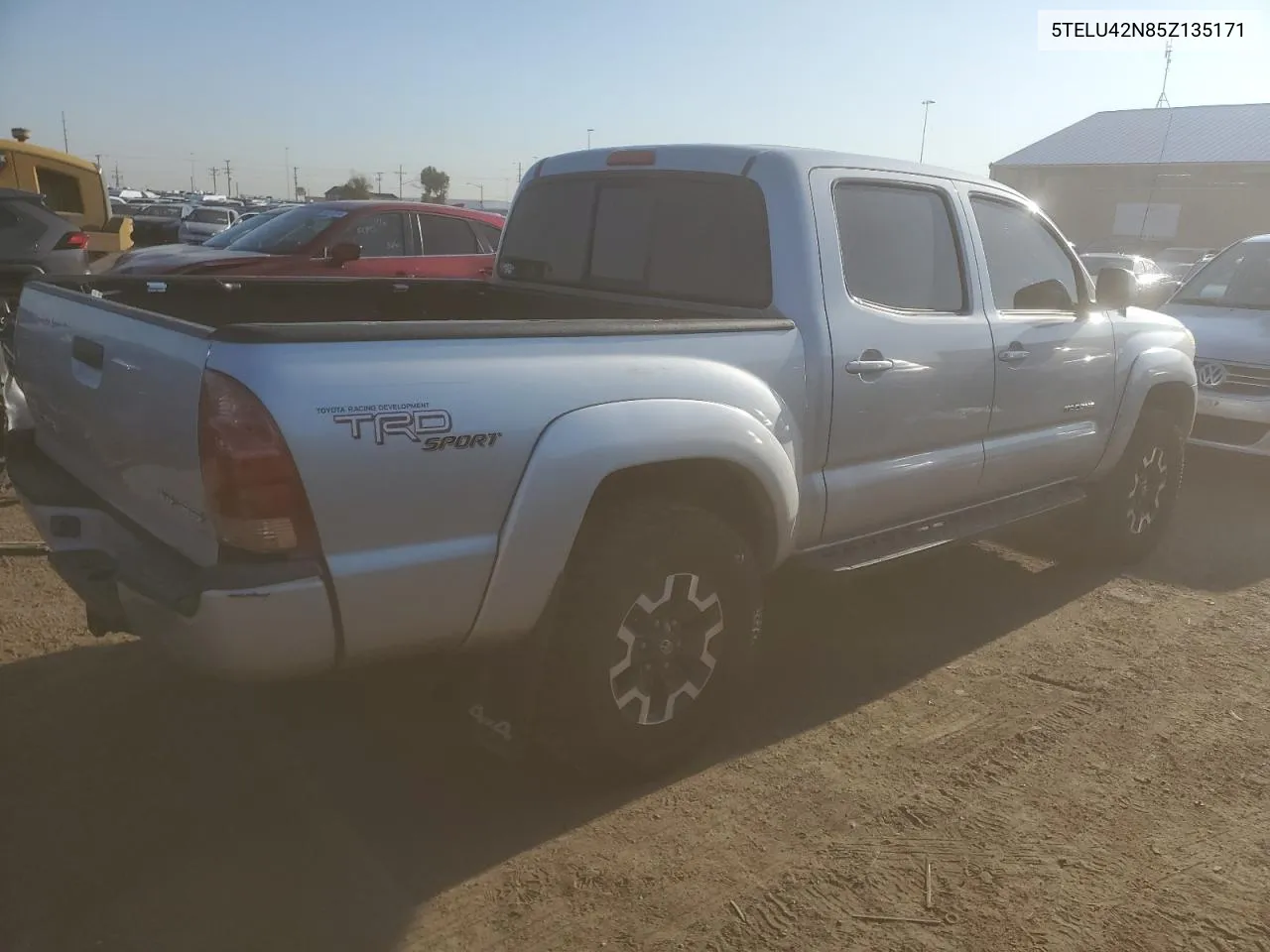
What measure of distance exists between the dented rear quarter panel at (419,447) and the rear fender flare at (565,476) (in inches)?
0.9

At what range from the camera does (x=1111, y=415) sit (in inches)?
199

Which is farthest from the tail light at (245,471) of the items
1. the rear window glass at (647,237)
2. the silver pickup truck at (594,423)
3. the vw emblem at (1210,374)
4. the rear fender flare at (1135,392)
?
the vw emblem at (1210,374)

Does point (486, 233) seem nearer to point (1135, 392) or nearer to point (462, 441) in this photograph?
point (1135, 392)

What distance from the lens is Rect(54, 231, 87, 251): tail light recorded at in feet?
25.0

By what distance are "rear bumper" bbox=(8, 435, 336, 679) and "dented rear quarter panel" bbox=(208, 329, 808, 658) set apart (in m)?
0.08

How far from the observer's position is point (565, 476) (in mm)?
2689

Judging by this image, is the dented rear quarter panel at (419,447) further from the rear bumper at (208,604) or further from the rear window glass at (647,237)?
the rear window glass at (647,237)

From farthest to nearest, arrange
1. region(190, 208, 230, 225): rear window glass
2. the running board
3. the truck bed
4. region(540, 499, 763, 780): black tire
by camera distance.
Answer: region(190, 208, 230, 225): rear window glass, the running board, region(540, 499, 763, 780): black tire, the truck bed

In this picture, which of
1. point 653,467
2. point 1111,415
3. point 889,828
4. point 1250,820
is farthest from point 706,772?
point 1111,415

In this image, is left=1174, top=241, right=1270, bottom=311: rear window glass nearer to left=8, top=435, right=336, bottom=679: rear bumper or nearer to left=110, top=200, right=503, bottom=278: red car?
left=110, top=200, right=503, bottom=278: red car

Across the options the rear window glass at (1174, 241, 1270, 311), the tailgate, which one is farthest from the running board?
the rear window glass at (1174, 241, 1270, 311)

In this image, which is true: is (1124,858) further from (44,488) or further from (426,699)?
(44,488)

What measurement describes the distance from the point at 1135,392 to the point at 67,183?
40.7 ft

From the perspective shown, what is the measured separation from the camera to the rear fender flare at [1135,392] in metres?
5.12
